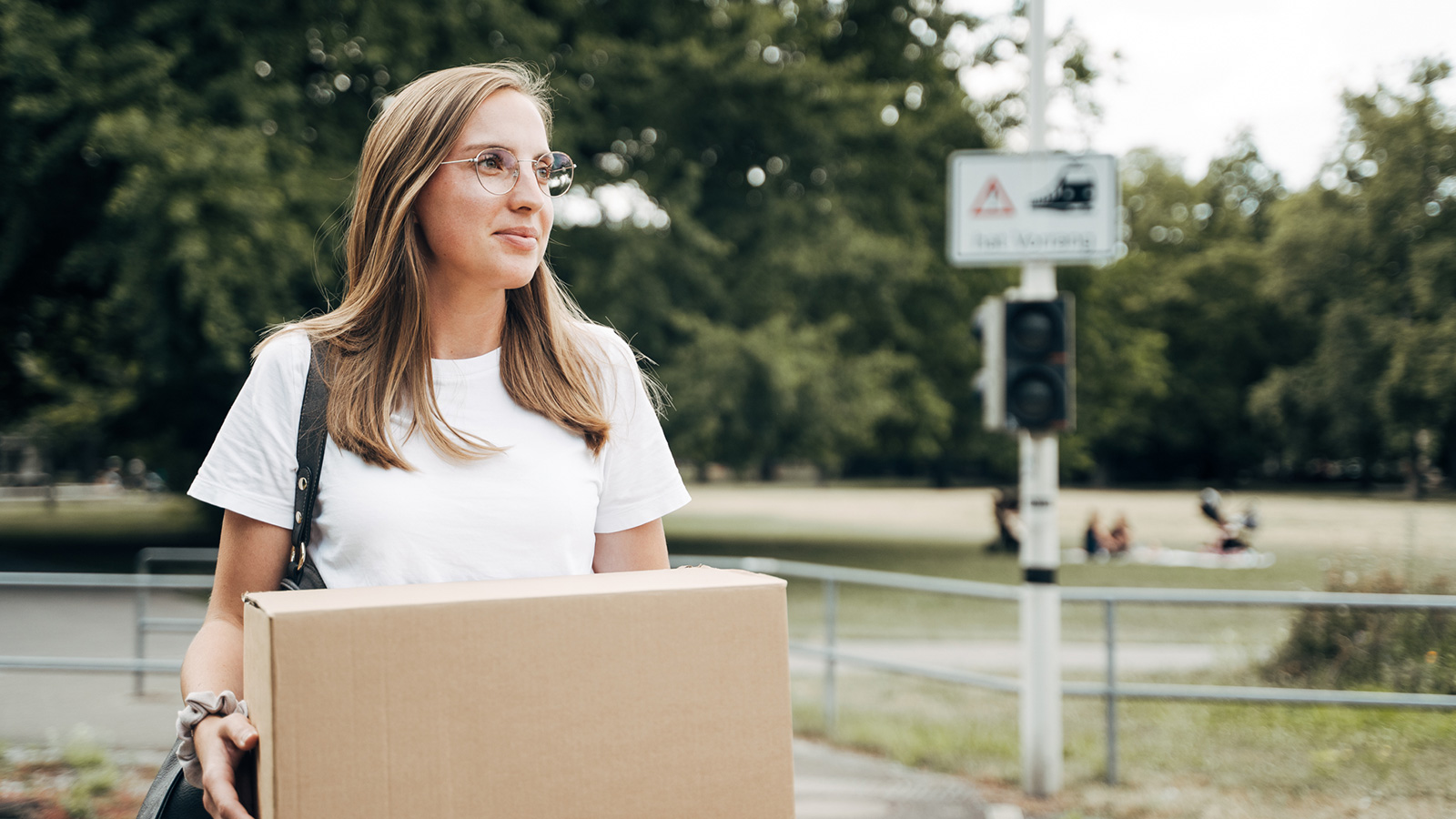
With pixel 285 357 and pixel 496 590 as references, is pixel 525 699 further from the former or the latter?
pixel 285 357

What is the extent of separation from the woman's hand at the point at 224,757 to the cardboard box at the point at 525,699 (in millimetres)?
42

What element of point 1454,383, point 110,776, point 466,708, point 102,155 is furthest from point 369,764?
point 1454,383

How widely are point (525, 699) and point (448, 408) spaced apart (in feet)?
1.68

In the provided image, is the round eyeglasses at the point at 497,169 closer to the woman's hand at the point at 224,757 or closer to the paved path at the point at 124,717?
the woman's hand at the point at 224,757

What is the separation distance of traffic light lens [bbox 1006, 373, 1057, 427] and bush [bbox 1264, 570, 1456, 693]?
8.14 ft

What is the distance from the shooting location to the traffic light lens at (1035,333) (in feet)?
19.6

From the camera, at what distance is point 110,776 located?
5.03 metres

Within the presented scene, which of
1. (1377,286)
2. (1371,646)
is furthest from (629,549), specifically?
(1377,286)

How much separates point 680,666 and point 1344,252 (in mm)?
48387

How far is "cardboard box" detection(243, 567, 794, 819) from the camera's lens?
44.0 inches

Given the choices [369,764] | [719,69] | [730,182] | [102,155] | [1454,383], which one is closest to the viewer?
[369,764]

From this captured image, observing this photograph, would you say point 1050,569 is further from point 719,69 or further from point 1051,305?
point 719,69

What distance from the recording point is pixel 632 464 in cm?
167

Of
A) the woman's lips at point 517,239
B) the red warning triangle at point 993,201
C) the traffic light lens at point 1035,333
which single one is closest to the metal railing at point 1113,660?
the traffic light lens at point 1035,333
